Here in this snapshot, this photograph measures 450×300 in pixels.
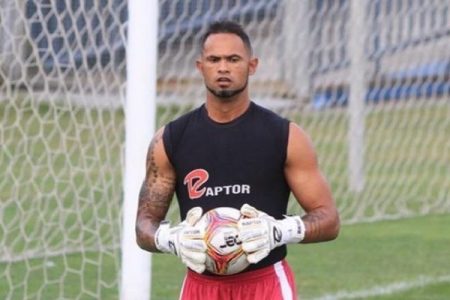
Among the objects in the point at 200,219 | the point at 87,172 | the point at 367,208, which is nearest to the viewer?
the point at 200,219

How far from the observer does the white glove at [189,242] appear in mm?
4926

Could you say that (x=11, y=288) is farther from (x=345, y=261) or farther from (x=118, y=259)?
(x=345, y=261)

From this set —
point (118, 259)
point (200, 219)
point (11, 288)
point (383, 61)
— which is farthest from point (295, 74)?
point (200, 219)

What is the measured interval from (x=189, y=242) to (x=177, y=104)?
18.0ft

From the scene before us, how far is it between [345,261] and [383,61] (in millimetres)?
3418

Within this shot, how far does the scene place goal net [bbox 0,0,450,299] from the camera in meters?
8.19

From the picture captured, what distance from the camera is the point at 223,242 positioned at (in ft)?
16.1

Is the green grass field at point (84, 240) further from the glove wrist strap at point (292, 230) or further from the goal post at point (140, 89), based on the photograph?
the glove wrist strap at point (292, 230)

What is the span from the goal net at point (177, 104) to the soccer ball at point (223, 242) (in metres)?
3.14

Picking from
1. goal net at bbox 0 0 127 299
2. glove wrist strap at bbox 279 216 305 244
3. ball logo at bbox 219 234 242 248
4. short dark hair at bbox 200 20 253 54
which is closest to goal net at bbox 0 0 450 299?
goal net at bbox 0 0 127 299

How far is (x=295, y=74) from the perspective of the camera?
1178cm

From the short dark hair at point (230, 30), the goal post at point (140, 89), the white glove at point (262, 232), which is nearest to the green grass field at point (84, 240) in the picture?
the goal post at point (140, 89)

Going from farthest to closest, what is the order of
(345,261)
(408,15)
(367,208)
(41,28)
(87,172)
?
(408,15) → (367,208) → (345,261) → (87,172) → (41,28)

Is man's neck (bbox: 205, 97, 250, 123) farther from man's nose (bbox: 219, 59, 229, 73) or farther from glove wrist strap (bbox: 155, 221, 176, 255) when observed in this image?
glove wrist strap (bbox: 155, 221, 176, 255)
